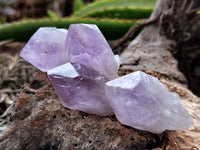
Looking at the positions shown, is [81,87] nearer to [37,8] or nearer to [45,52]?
[45,52]

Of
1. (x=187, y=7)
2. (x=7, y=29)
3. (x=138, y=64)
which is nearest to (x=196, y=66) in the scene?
(x=187, y=7)

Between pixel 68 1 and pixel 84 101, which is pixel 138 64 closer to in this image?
pixel 84 101

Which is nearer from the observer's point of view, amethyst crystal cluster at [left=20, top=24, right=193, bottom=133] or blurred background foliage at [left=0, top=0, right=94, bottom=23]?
amethyst crystal cluster at [left=20, top=24, right=193, bottom=133]

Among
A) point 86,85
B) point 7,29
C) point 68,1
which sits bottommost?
point 68,1

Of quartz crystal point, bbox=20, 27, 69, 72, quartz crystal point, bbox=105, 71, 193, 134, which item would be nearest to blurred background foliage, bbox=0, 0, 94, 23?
quartz crystal point, bbox=20, 27, 69, 72

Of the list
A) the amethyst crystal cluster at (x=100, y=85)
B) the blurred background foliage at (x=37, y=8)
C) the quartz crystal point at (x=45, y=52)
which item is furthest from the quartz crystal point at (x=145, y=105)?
the blurred background foliage at (x=37, y=8)

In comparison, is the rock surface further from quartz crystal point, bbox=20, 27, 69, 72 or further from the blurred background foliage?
the blurred background foliage

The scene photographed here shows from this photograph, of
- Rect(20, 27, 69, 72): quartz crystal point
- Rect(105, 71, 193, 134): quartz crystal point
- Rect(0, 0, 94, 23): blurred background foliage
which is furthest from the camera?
Rect(0, 0, 94, 23): blurred background foliage
